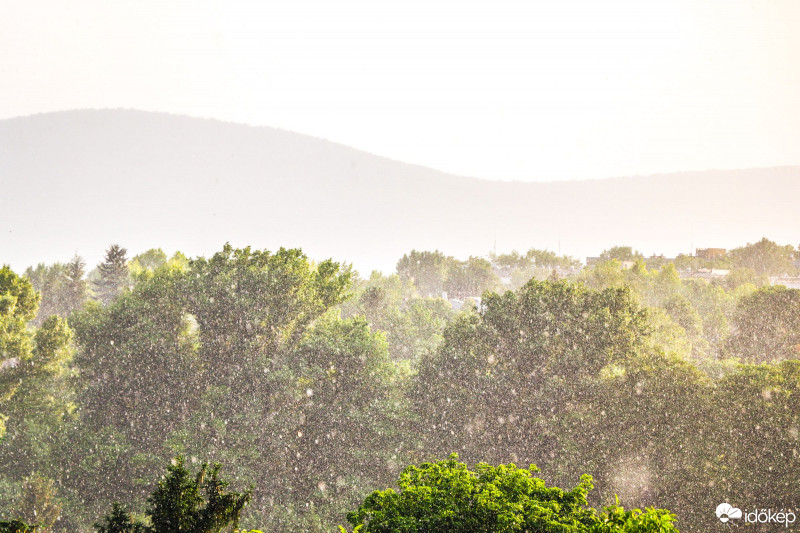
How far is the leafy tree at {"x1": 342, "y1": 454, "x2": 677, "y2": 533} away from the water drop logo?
1135 centimetres

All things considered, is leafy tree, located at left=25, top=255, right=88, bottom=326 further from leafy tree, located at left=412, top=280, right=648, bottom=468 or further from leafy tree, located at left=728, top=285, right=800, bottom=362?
leafy tree, located at left=728, top=285, right=800, bottom=362

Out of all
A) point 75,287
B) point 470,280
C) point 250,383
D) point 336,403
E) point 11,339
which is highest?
point 75,287

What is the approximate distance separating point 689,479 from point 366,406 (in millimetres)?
15751

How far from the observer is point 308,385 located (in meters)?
28.7

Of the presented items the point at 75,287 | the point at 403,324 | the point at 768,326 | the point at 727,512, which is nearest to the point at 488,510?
the point at 727,512

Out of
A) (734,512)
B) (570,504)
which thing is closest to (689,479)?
(734,512)

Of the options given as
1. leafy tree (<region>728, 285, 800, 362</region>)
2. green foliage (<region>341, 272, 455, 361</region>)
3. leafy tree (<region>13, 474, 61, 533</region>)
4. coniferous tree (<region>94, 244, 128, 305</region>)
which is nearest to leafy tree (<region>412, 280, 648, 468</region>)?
leafy tree (<region>13, 474, 61, 533</region>)

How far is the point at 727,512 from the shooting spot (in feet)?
66.2

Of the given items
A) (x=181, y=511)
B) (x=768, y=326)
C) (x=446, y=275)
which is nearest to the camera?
(x=181, y=511)

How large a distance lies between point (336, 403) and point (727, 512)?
18.6 m

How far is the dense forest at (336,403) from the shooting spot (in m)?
22.6

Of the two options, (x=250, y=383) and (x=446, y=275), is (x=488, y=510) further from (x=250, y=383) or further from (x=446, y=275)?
(x=446, y=275)

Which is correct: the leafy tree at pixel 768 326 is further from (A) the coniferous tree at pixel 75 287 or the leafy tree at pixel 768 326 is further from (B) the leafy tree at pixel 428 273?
(B) the leafy tree at pixel 428 273

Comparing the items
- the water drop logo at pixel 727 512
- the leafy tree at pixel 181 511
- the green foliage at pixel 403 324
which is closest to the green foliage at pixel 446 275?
the green foliage at pixel 403 324
